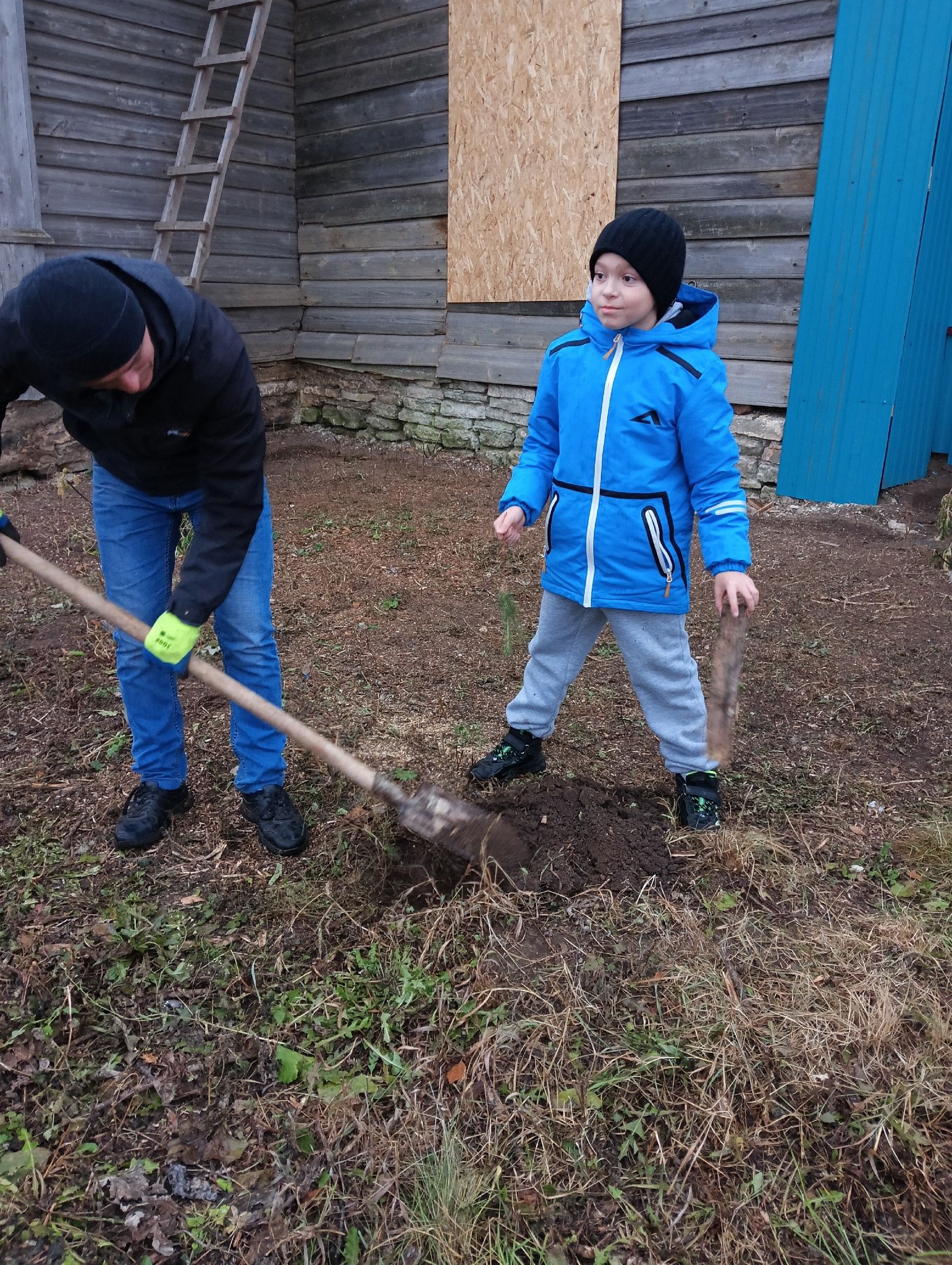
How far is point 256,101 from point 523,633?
602 cm

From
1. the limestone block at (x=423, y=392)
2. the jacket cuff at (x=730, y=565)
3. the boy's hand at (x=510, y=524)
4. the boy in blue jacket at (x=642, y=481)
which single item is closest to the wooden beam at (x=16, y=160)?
the limestone block at (x=423, y=392)

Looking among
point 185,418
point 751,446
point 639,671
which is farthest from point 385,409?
point 185,418

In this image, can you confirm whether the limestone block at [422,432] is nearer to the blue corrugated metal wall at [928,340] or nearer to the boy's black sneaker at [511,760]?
the blue corrugated metal wall at [928,340]

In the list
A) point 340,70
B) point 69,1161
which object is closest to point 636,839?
point 69,1161

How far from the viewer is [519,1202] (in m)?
1.79

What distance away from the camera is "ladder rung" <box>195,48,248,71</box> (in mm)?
6684

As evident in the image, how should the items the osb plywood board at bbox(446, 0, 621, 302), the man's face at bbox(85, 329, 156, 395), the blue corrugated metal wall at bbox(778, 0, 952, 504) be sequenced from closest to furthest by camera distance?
1. the man's face at bbox(85, 329, 156, 395)
2. the blue corrugated metal wall at bbox(778, 0, 952, 504)
3. the osb plywood board at bbox(446, 0, 621, 302)

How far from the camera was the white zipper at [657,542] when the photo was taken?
2.53 m

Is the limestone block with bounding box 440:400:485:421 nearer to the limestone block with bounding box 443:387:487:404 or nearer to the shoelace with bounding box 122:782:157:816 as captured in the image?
the limestone block with bounding box 443:387:487:404

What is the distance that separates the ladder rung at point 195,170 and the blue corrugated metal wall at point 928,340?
4835 mm

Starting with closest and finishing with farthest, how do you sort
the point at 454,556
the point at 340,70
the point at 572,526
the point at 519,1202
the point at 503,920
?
the point at 519,1202 < the point at 503,920 < the point at 572,526 < the point at 454,556 < the point at 340,70

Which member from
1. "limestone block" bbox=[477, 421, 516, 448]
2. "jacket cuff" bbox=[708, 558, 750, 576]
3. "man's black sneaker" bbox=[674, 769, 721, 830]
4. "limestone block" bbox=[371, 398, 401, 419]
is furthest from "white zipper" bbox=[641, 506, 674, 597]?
"limestone block" bbox=[371, 398, 401, 419]

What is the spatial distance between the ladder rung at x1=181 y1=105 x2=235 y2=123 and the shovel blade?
617cm

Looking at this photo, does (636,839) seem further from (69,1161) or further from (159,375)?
(159,375)
